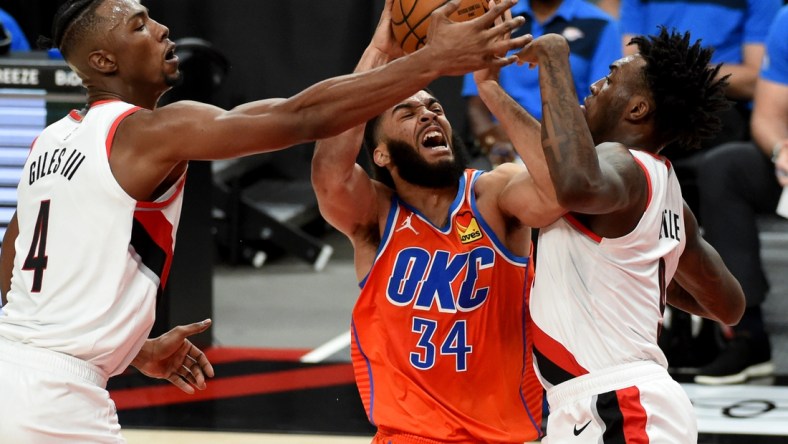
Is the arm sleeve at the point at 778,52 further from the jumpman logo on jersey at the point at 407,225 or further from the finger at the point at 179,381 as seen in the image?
the finger at the point at 179,381

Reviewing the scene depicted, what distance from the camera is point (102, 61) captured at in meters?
3.63

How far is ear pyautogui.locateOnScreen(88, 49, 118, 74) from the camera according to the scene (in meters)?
3.62

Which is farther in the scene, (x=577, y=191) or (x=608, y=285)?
(x=608, y=285)

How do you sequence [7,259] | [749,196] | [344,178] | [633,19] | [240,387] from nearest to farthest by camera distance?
[7,259]
[344,178]
[749,196]
[240,387]
[633,19]

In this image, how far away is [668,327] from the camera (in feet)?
23.2

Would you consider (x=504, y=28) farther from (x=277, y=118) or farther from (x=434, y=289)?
(x=434, y=289)

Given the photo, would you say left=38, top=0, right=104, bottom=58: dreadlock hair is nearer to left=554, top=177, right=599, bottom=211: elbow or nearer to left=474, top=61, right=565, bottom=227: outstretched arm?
left=474, top=61, right=565, bottom=227: outstretched arm

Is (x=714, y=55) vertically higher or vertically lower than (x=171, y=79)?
lower

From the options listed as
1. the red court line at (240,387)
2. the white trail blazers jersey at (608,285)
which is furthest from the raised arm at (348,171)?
the red court line at (240,387)

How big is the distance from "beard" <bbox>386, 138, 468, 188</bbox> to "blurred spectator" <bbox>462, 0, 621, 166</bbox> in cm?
221

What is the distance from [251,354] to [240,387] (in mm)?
681

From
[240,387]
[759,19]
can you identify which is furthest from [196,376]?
[759,19]

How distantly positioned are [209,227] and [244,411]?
143 cm

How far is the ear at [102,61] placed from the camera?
11.9 ft
